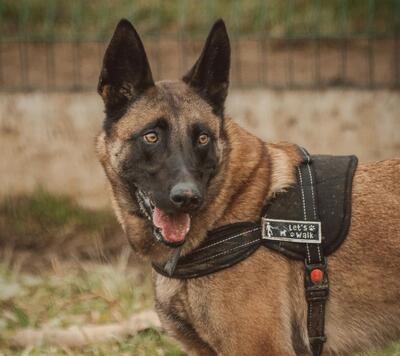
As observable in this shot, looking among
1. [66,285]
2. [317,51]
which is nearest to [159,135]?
[66,285]

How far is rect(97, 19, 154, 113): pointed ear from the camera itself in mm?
3382

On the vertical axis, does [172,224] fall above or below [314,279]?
above

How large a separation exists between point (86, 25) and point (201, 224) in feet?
16.8

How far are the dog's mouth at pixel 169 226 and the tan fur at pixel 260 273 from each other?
0.15 metres

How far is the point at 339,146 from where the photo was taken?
21.4 feet

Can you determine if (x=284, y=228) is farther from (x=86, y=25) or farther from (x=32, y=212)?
(x=86, y=25)

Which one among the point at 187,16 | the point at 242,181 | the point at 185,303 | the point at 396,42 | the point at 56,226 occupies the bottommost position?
the point at 56,226

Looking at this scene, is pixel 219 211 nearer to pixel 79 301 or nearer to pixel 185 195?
pixel 185 195

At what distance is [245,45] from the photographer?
7.59m

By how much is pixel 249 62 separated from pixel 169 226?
4.29 metres

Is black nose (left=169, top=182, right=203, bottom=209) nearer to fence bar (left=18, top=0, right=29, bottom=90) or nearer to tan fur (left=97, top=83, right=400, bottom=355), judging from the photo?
tan fur (left=97, top=83, right=400, bottom=355)

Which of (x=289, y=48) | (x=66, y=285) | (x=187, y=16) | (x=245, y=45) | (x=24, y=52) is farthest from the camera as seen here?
(x=187, y=16)

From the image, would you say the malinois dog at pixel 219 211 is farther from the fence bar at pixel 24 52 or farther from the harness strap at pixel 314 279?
the fence bar at pixel 24 52

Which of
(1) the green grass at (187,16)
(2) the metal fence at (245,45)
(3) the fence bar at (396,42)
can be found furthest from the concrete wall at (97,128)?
(1) the green grass at (187,16)
